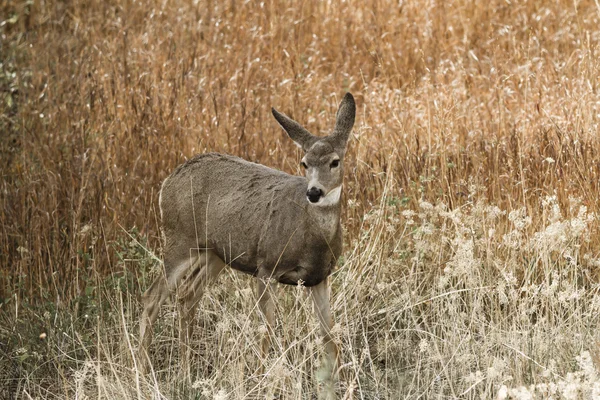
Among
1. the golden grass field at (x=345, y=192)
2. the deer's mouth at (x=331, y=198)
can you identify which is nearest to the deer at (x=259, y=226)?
the deer's mouth at (x=331, y=198)

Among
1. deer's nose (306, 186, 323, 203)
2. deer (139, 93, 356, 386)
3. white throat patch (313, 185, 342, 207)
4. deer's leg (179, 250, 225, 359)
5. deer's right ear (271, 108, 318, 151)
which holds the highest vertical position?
deer's right ear (271, 108, 318, 151)

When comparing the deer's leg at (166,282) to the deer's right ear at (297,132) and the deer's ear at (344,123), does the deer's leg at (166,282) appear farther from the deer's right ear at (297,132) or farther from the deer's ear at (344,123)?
the deer's ear at (344,123)

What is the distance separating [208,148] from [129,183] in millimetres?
656

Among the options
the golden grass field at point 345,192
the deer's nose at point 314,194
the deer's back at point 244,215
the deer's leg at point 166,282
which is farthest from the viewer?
the deer's leg at point 166,282

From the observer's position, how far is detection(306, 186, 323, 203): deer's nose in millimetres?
4516

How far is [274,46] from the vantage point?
9.26 meters

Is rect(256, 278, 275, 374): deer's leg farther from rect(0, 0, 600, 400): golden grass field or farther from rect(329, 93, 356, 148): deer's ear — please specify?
rect(329, 93, 356, 148): deer's ear

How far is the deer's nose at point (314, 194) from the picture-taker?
178 inches

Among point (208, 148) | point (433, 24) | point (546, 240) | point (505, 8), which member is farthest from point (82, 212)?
point (505, 8)

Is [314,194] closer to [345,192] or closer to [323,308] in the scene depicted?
[323,308]

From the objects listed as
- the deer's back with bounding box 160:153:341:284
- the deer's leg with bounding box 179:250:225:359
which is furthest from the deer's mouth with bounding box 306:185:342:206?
the deer's leg with bounding box 179:250:225:359

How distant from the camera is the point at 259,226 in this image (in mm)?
5074

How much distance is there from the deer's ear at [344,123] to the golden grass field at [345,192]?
0.74 metres

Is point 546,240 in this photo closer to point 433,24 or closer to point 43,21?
point 433,24
